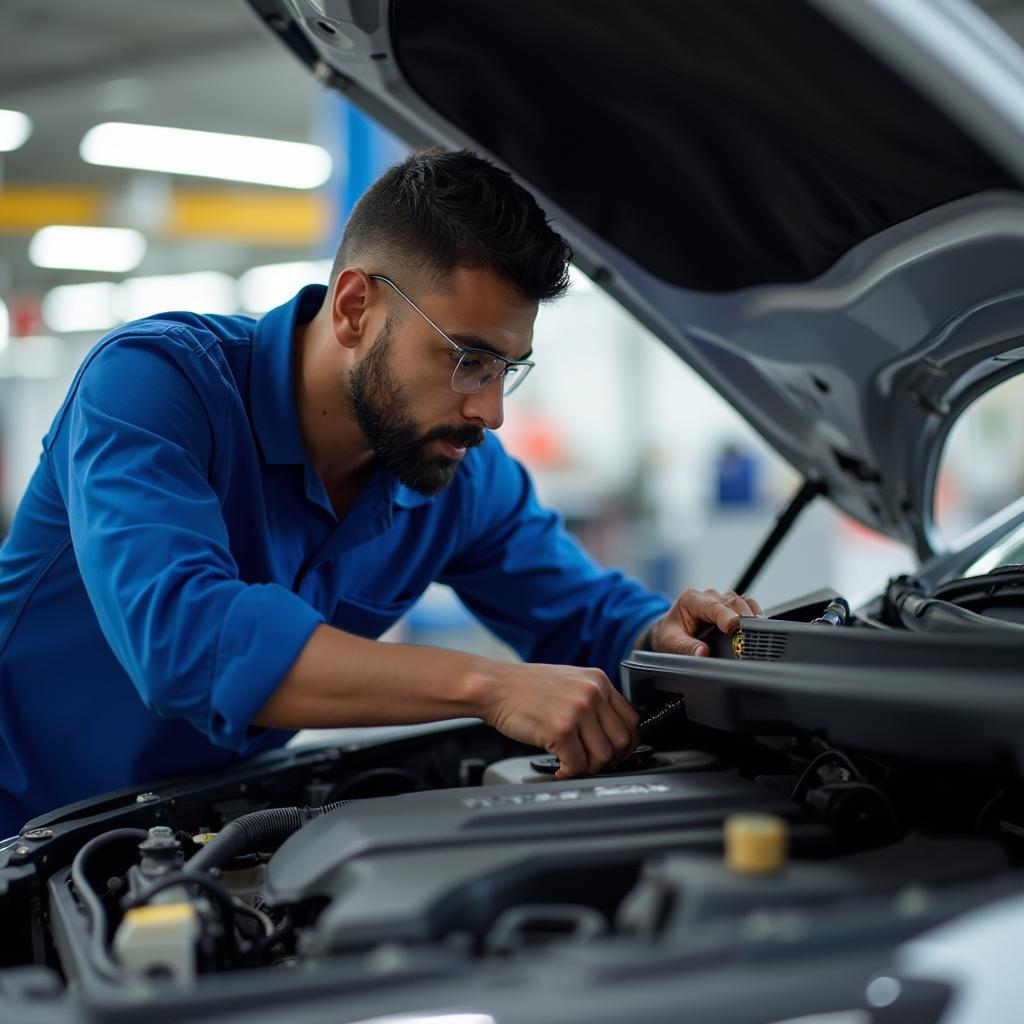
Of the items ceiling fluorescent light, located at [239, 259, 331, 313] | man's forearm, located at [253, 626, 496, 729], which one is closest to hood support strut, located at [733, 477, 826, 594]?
man's forearm, located at [253, 626, 496, 729]

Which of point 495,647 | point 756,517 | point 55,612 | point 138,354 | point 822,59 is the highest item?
point 822,59

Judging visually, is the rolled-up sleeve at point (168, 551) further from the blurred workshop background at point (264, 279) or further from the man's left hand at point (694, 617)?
the blurred workshop background at point (264, 279)

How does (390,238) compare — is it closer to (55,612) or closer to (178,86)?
(55,612)

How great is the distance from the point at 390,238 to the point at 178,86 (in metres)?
7.13

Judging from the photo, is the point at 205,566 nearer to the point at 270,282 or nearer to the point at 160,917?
the point at 160,917

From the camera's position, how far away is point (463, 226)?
1524 mm

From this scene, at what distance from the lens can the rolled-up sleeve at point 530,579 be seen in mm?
1933

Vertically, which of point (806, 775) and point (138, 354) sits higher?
point (138, 354)

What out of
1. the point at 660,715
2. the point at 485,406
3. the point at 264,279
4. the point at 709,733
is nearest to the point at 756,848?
the point at 660,715

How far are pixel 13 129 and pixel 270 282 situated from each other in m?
3.66

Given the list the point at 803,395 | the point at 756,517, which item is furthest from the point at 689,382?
the point at 803,395

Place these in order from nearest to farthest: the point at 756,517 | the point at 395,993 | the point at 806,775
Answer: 1. the point at 395,993
2. the point at 806,775
3. the point at 756,517

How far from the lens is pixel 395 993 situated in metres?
0.74

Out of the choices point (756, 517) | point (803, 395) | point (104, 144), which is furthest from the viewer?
point (104, 144)
